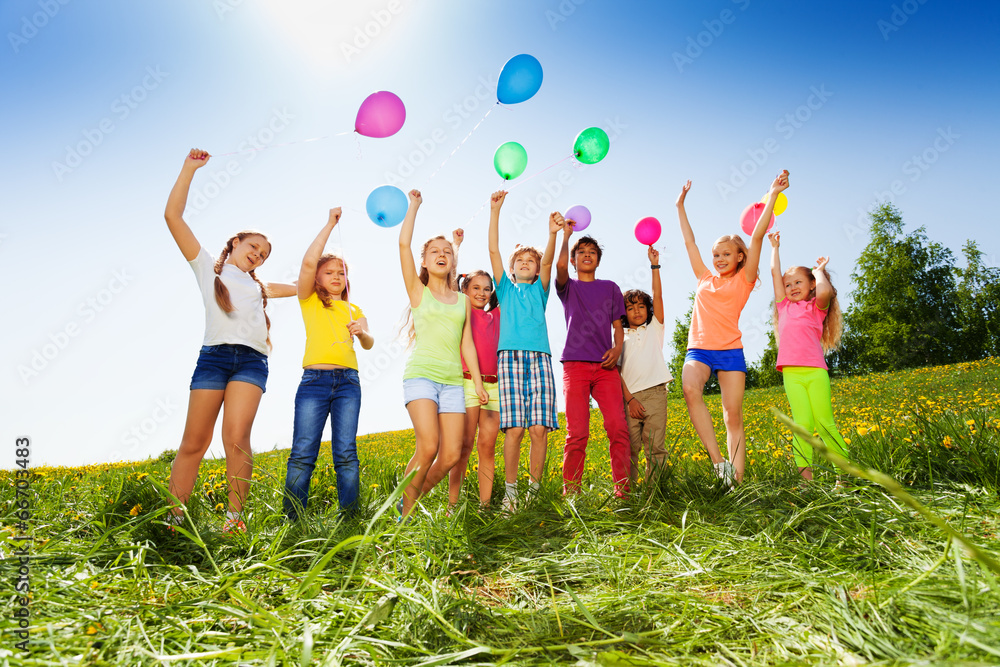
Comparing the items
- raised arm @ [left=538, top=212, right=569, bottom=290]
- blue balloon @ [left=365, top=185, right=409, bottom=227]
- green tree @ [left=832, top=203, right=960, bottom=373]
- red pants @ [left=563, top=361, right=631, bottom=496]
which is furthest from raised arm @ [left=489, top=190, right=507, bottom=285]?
green tree @ [left=832, top=203, right=960, bottom=373]

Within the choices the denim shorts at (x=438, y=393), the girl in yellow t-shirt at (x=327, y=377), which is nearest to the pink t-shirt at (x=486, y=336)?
the denim shorts at (x=438, y=393)

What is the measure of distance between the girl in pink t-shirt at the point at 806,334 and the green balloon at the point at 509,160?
2.31 m

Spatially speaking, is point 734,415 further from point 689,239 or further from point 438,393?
point 438,393

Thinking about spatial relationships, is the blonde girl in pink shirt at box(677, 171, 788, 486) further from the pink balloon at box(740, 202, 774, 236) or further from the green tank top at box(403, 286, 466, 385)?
the green tank top at box(403, 286, 466, 385)

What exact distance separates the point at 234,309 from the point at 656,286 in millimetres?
3553

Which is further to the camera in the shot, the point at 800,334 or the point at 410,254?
the point at 800,334

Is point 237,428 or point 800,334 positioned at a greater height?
point 800,334

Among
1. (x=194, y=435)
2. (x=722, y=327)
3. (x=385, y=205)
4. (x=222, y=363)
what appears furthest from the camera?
(x=385, y=205)

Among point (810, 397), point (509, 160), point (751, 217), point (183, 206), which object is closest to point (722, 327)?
point (810, 397)

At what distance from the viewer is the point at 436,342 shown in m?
4.29

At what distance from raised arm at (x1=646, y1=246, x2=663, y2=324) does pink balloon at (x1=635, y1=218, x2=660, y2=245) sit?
8.6 inches

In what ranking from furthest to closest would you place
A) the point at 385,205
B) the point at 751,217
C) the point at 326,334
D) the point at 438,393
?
the point at 751,217 < the point at 385,205 < the point at 326,334 < the point at 438,393

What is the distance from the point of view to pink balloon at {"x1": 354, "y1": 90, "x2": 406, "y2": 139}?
457cm

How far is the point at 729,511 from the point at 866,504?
2.16ft
